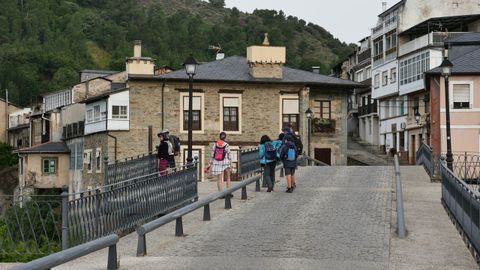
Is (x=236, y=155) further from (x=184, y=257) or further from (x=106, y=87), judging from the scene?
(x=184, y=257)

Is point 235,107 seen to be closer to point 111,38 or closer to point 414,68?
point 414,68

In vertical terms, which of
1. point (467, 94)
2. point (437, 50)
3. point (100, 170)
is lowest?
point (100, 170)

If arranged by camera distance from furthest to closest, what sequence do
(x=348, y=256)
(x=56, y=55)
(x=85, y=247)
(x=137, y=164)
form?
1. (x=56, y=55)
2. (x=137, y=164)
3. (x=348, y=256)
4. (x=85, y=247)

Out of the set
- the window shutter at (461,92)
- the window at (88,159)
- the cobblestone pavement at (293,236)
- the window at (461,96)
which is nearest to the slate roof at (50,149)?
the window at (88,159)

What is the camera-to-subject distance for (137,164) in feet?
75.4

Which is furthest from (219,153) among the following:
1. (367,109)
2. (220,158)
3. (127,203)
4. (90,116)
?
(367,109)

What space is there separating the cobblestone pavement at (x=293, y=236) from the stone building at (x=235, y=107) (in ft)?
87.6

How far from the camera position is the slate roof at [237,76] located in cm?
4722

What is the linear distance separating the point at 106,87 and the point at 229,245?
52568mm

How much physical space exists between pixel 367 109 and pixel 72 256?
71.3 meters

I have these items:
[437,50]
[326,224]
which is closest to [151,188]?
[326,224]

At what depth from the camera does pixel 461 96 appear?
42938 millimetres

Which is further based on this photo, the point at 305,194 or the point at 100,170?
the point at 100,170

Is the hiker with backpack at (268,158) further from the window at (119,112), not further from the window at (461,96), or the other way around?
the window at (119,112)
